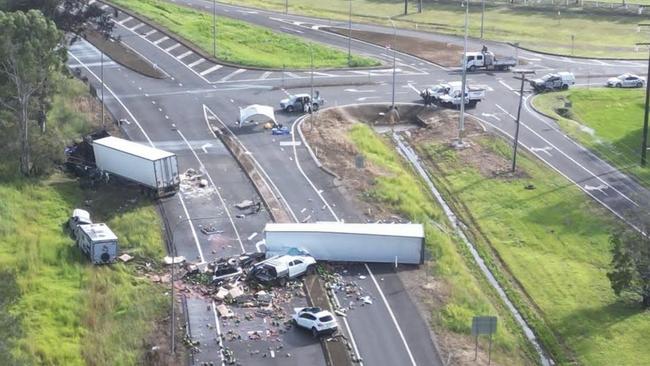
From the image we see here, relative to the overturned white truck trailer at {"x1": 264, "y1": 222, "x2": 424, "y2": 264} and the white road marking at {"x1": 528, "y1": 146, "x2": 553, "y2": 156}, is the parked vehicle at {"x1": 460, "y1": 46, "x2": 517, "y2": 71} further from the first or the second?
the overturned white truck trailer at {"x1": 264, "y1": 222, "x2": 424, "y2": 264}

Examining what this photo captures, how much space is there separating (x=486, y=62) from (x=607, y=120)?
60.8ft

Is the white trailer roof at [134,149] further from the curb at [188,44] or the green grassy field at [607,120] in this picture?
the green grassy field at [607,120]

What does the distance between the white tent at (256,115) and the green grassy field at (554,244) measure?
1428 centimetres

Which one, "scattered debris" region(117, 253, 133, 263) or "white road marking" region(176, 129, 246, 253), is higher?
"white road marking" region(176, 129, 246, 253)

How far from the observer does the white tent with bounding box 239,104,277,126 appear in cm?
9306

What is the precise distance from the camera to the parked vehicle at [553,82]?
362ft

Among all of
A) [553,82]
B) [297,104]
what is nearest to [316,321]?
[297,104]

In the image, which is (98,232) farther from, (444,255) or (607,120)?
(607,120)

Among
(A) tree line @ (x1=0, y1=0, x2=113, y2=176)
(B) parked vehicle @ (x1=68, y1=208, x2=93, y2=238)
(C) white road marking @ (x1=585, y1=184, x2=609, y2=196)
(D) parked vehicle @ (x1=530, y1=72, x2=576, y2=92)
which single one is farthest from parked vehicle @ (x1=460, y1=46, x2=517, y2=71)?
(B) parked vehicle @ (x1=68, y1=208, x2=93, y2=238)

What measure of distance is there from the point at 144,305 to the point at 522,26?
10115 centimetres

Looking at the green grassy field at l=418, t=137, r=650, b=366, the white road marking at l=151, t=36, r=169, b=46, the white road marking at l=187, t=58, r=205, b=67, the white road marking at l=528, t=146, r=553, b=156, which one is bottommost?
the green grassy field at l=418, t=137, r=650, b=366

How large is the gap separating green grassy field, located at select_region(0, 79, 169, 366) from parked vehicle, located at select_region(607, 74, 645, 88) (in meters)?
60.8

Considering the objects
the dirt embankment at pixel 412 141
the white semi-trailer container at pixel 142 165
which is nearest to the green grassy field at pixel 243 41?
the dirt embankment at pixel 412 141

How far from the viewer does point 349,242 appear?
65.6 m
